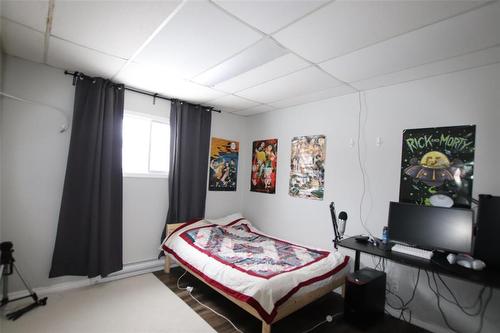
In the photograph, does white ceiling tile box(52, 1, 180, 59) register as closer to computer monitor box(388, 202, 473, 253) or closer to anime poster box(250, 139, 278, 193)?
anime poster box(250, 139, 278, 193)

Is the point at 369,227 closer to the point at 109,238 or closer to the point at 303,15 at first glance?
the point at 303,15

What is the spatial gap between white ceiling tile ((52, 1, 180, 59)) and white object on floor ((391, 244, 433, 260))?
2.69m

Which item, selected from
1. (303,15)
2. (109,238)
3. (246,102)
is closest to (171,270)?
(109,238)

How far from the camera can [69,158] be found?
2.74 metres

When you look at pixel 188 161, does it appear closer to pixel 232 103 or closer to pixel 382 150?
pixel 232 103

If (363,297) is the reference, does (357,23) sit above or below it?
above

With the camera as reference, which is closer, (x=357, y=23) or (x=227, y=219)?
(x=357, y=23)

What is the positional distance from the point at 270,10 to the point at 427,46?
131 cm

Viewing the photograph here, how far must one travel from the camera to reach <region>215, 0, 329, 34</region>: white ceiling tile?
1515 millimetres

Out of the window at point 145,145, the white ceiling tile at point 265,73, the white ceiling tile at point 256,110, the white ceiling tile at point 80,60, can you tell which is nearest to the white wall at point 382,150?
the white ceiling tile at point 256,110

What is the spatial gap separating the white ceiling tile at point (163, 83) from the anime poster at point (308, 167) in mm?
1386

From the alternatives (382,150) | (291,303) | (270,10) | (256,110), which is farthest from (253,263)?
(256,110)

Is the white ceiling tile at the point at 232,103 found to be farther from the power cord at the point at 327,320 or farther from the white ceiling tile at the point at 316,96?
the power cord at the point at 327,320

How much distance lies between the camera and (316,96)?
10.7ft
